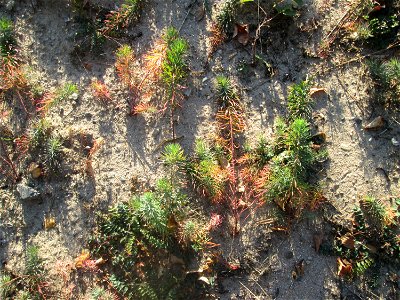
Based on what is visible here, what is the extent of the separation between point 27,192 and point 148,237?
1218mm

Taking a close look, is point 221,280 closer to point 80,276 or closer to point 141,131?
point 80,276

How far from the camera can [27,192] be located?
462 cm

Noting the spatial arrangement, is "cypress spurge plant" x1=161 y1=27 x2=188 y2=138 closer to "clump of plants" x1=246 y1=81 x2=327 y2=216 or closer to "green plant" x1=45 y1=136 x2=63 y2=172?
"clump of plants" x1=246 y1=81 x2=327 y2=216

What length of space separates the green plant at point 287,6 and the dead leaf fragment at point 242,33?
352mm

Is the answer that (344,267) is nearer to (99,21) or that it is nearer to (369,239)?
(369,239)

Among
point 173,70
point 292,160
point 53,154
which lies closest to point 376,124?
point 292,160

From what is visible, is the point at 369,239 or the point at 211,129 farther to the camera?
the point at 211,129

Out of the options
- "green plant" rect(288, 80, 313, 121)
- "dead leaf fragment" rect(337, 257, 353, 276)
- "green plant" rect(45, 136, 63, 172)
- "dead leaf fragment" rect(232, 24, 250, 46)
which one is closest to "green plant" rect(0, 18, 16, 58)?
"green plant" rect(45, 136, 63, 172)

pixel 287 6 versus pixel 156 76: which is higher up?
pixel 287 6

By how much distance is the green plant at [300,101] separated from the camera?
15.4 feet

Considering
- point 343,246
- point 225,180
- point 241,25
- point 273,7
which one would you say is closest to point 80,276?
point 225,180

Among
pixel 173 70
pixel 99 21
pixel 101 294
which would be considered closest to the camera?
pixel 101 294

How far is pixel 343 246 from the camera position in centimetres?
447

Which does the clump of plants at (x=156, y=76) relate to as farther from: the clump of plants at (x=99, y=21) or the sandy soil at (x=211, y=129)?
the clump of plants at (x=99, y=21)
